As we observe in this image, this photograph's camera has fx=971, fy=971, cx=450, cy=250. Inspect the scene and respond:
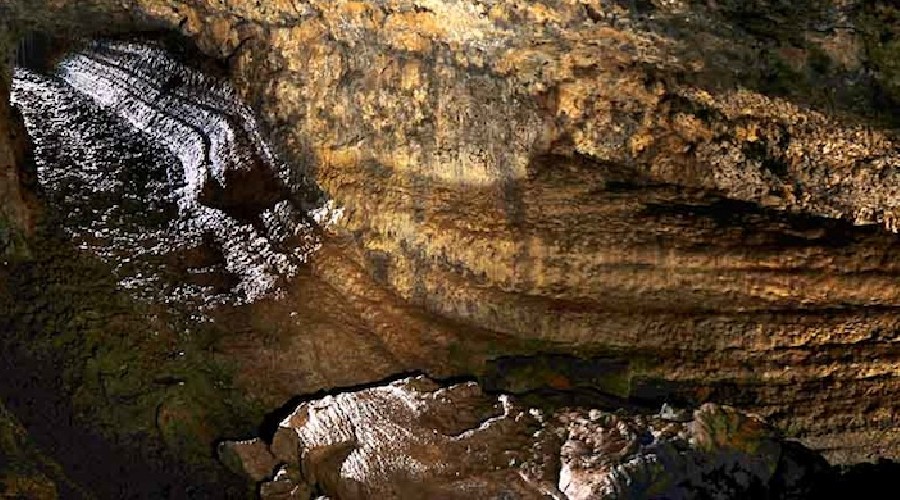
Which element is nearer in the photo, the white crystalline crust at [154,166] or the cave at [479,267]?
the cave at [479,267]

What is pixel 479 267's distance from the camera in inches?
112

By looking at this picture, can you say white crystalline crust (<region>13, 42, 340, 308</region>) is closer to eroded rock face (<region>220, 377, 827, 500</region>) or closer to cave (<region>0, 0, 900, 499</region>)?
cave (<region>0, 0, 900, 499</region>)

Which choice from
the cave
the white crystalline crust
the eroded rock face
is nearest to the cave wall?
the cave

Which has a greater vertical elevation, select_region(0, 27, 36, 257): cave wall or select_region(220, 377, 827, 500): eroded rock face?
select_region(0, 27, 36, 257): cave wall

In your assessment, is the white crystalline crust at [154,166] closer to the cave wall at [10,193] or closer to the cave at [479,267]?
the cave at [479,267]

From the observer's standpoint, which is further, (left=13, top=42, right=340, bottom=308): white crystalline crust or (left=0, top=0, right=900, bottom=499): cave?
(left=13, top=42, right=340, bottom=308): white crystalline crust

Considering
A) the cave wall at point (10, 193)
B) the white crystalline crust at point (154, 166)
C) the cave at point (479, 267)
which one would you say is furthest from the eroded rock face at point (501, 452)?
the cave wall at point (10, 193)

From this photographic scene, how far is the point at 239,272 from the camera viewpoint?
3045 millimetres

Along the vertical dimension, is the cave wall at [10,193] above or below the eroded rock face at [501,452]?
above

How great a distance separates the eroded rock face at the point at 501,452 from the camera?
2148 mm

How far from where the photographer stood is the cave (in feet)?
7.38

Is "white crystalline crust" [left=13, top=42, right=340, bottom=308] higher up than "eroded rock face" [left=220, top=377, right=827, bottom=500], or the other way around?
"white crystalline crust" [left=13, top=42, right=340, bottom=308]

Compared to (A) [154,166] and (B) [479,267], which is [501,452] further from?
(A) [154,166]

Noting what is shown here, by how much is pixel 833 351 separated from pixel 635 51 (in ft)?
2.97
